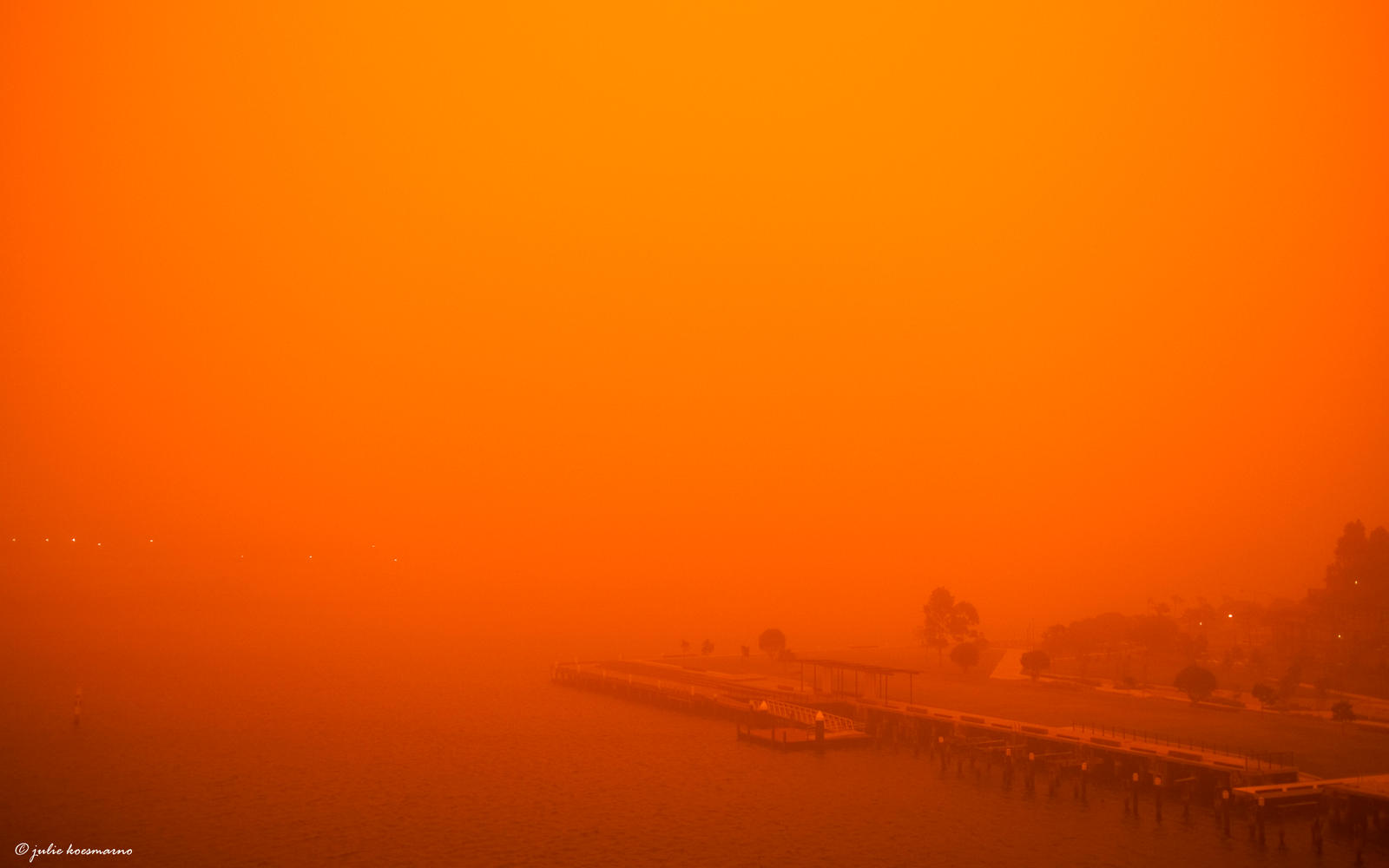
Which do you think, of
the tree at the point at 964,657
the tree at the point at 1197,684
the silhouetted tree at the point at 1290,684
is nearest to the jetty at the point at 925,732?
the tree at the point at 964,657

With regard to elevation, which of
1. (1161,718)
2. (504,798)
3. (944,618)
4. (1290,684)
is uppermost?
(944,618)

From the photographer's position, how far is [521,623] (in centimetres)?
18825

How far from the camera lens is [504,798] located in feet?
162

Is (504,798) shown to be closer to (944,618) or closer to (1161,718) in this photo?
(1161,718)

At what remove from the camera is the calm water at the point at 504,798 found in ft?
132

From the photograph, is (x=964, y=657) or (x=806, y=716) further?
(x=964, y=657)

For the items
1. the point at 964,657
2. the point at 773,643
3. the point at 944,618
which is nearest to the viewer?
the point at 964,657

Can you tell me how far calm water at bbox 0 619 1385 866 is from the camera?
40.3m

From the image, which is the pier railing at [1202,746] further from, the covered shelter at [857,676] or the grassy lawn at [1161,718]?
the covered shelter at [857,676]

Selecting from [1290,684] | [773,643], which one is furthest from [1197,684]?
[773,643]

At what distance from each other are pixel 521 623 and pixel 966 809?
490 ft

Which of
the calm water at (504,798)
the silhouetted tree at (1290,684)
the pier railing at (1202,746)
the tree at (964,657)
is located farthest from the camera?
the tree at (964,657)

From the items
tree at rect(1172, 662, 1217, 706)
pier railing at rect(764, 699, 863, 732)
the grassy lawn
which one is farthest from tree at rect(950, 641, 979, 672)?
pier railing at rect(764, 699, 863, 732)

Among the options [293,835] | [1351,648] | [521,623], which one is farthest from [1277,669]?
[521,623]
